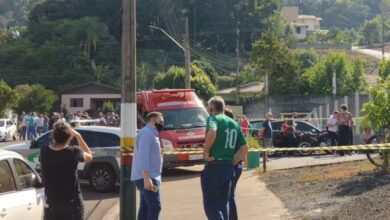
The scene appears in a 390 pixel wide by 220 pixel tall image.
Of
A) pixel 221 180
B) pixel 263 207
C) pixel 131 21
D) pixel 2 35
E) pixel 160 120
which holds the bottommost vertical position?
pixel 263 207

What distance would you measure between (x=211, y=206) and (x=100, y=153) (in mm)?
8287

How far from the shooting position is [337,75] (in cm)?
6475

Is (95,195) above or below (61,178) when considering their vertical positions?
below

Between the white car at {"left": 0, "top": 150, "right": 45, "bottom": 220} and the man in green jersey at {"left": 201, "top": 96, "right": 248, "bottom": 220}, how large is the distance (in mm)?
2035

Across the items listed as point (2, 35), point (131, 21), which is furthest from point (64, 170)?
point (2, 35)

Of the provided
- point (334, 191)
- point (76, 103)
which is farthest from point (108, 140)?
point (76, 103)

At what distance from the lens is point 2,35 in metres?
96.2

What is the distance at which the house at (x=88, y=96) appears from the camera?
71.7m

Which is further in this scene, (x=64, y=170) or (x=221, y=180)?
(x=221, y=180)

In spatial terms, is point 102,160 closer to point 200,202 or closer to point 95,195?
point 95,195

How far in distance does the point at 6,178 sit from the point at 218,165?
258 cm

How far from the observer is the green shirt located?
923cm

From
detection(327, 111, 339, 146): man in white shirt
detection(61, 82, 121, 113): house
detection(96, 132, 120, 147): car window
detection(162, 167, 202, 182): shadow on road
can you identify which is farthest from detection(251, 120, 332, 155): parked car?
detection(61, 82, 121, 113): house

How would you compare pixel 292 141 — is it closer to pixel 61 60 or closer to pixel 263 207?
pixel 263 207
